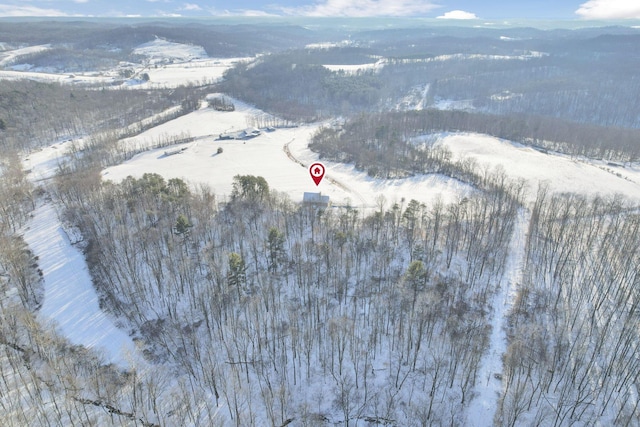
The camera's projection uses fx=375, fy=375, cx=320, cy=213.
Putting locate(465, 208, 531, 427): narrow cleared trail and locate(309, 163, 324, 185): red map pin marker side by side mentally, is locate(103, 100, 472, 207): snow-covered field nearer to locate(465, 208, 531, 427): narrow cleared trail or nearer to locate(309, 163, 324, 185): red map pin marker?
locate(309, 163, 324, 185): red map pin marker

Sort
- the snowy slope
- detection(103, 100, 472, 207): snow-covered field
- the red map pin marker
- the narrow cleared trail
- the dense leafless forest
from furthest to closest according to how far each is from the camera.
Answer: the red map pin marker
detection(103, 100, 472, 207): snow-covered field
the snowy slope
the dense leafless forest
the narrow cleared trail

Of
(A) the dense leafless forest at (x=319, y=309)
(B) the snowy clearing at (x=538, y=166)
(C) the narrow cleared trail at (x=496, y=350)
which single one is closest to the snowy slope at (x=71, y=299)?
(A) the dense leafless forest at (x=319, y=309)

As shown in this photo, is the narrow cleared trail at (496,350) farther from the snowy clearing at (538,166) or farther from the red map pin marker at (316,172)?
the red map pin marker at (316,172)

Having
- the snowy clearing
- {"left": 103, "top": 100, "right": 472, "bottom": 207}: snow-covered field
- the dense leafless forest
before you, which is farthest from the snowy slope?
the snowy clearing

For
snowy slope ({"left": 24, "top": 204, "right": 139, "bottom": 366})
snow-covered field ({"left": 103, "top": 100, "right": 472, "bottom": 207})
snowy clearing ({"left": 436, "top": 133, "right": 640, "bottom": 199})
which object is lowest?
snowy slope ({"left": 24, "top": 204, "right": 139, "bottom": 366})

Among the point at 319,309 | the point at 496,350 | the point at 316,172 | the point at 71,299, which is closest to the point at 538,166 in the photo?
the point at 316,172

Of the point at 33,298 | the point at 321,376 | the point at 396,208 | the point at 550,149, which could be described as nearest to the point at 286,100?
the point at 550,149

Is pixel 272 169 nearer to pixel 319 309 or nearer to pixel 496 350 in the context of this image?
pixel 319 309

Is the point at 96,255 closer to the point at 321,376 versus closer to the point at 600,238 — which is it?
the point at 321,376
